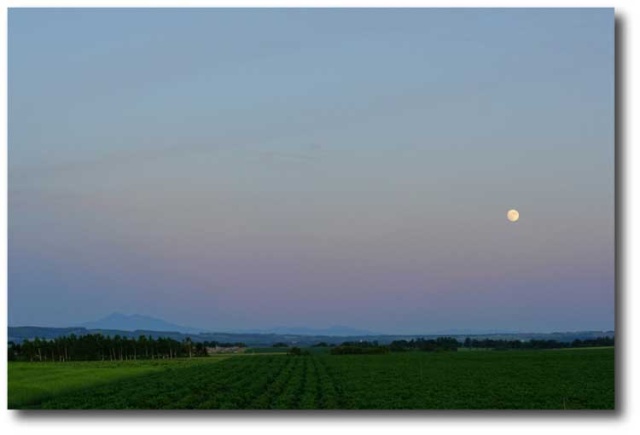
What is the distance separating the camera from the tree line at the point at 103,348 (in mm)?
9844

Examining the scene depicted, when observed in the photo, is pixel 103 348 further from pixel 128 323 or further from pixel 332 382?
pixel 332 382

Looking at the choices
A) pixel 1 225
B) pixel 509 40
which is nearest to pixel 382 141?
pixel 509 40

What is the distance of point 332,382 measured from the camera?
1030 centimetres

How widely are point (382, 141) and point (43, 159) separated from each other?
9.82ft

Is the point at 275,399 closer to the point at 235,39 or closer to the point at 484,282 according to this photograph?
the point at 484,282

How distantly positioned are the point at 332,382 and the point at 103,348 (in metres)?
2.09

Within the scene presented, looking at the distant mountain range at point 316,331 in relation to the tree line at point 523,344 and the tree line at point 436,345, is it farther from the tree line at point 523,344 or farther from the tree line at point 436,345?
the tree line at point 523,344

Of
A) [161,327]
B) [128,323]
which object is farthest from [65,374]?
[161,327]

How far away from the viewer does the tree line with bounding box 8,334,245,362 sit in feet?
32.3

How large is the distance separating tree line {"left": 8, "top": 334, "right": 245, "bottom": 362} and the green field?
3.0 inches

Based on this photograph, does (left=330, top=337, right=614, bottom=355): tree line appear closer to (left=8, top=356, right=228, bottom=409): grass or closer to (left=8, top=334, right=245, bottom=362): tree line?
(left=8, top=334, right=245, bottom=362): tree line

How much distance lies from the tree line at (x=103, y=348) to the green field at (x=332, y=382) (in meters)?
0.08

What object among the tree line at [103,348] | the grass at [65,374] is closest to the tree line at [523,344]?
the tree line at [103,348]

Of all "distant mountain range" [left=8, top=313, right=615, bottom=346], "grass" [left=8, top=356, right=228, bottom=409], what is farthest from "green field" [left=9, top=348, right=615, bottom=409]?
"distant mountain range" [left=8, top=313, right=615, bottom=346]
